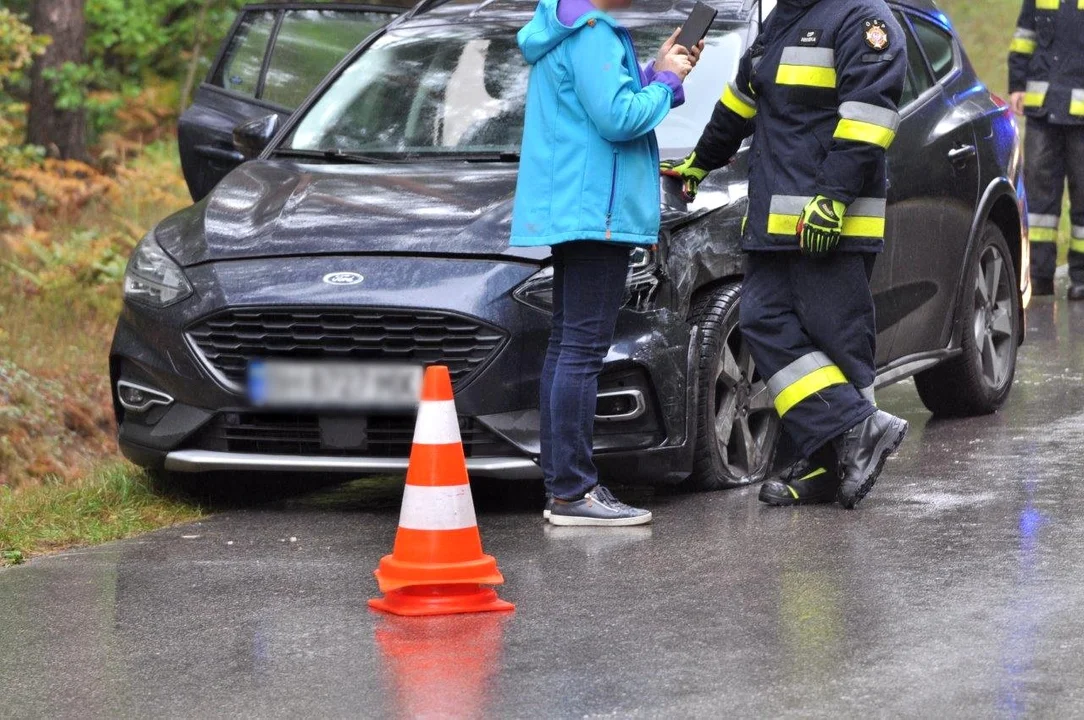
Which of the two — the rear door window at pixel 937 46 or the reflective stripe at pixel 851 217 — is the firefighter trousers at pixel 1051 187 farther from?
the reflective stripe at pixel 851 217

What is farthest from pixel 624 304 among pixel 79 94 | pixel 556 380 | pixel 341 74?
pixel 79 94

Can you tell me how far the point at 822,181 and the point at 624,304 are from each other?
72cm

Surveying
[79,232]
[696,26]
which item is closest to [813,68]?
[696,26]

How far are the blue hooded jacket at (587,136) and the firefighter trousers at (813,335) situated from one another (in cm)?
55

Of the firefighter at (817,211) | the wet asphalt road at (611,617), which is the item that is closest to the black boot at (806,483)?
the firefighter at (817,211)

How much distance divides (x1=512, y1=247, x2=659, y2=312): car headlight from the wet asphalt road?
27.1 inches

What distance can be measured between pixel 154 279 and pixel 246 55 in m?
4.14

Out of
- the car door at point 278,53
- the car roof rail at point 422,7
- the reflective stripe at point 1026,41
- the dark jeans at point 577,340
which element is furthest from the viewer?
the reflective stripe at point 1026,41

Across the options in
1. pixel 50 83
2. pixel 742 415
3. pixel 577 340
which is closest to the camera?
pixel 577 340

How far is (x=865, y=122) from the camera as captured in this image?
220 inches

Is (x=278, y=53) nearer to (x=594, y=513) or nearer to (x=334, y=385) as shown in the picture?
(x=334, y=385)

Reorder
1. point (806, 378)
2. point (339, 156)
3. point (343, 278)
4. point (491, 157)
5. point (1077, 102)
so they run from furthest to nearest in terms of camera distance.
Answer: point (1077, 102) → point (339, 156) → point (491, 157) → point (806, 378) → point (343, 278)

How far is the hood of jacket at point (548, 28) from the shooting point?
5.41 meters

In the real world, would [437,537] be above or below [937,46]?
below
